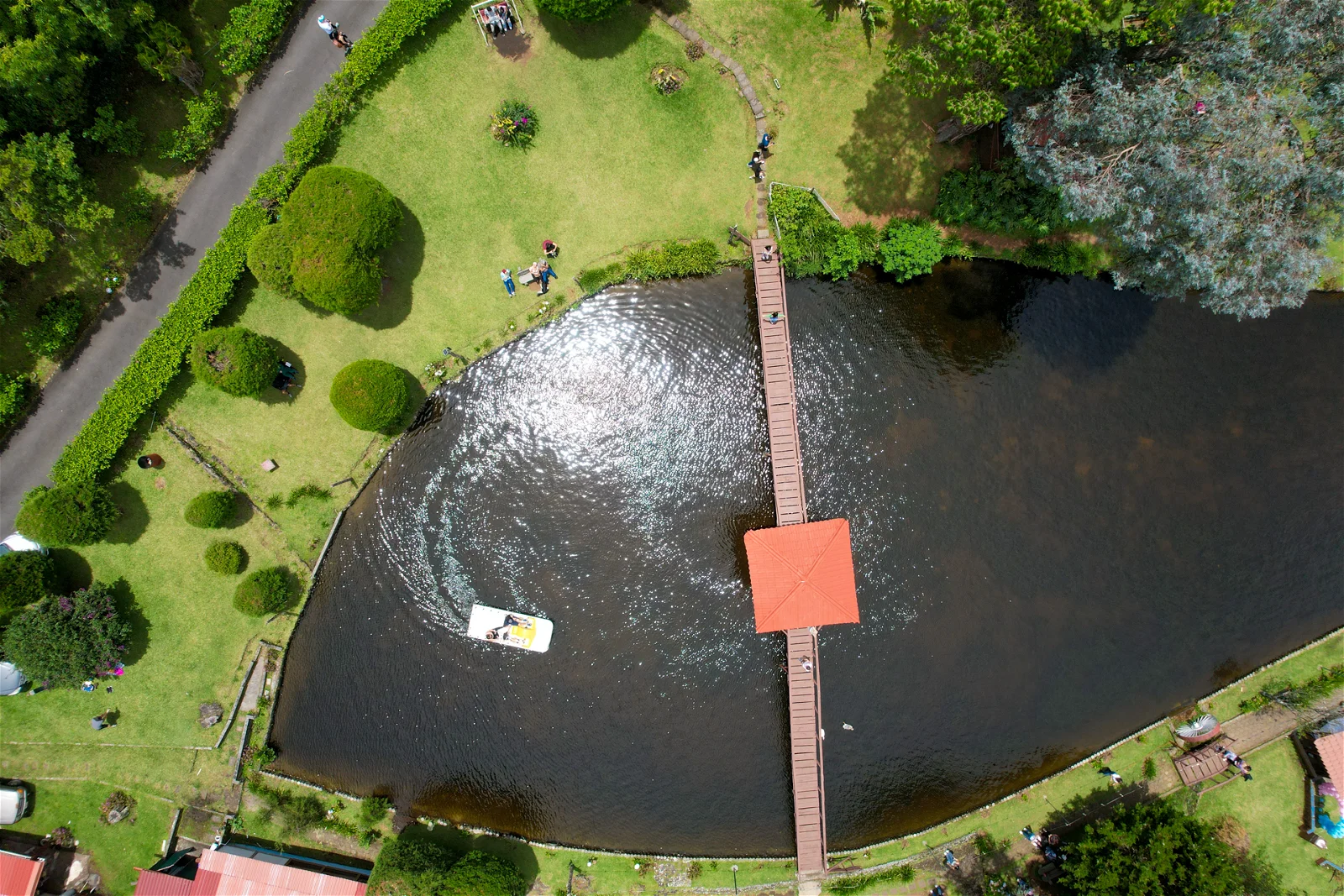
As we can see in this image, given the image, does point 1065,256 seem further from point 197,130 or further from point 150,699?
point 150,699

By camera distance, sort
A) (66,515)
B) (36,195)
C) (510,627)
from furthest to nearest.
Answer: (510,627) → (66,515) → (36,195)

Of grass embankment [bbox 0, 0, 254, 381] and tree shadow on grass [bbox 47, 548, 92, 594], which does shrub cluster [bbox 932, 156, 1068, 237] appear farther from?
tree shadow on grass [bbox 47, 548, 92, 594]

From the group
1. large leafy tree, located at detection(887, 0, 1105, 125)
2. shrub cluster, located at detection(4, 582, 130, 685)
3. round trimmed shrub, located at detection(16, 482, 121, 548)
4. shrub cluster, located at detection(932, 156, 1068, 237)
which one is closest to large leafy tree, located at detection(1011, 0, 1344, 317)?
large leafy tree, located at detection(887, 0, 1105, 125)

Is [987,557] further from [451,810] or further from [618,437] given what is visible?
[451,810]

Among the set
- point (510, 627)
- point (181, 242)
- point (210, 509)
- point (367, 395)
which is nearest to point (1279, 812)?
point (510, 627)

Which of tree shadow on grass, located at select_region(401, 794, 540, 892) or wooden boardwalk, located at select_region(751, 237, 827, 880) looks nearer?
wooden boardwalk, located at select_region(751, 237, 827, 880)

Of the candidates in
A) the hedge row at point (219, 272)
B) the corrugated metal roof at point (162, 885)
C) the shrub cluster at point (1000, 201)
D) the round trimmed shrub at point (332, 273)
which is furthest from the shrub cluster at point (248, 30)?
the corrugated metal roof at point (162, 885)

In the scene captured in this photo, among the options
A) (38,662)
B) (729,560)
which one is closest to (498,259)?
(729,560)
